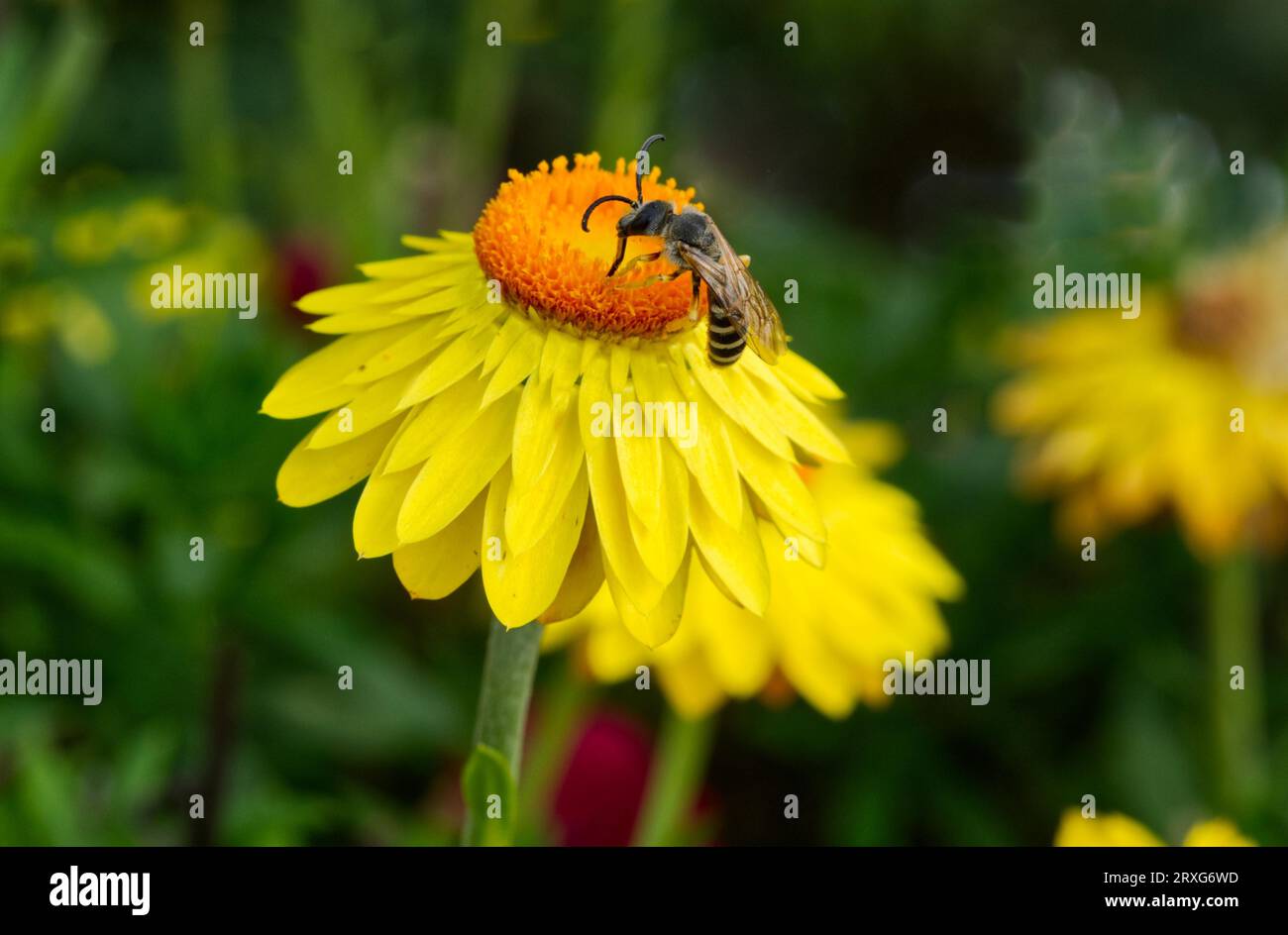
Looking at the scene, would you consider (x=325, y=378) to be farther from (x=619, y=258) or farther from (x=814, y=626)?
(x=814, y=626)

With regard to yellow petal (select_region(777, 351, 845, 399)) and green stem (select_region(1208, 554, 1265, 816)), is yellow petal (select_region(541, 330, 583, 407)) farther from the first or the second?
green stem (select_region(1208, 554, 1265, 816))

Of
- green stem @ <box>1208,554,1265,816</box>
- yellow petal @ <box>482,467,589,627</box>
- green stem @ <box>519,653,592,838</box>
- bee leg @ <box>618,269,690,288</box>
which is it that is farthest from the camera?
green stem @ <box>1208,554,1265,816</box>

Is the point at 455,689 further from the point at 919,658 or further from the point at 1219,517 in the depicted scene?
the point at 1219,517

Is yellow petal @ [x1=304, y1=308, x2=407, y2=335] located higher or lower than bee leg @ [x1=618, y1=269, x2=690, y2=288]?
lower

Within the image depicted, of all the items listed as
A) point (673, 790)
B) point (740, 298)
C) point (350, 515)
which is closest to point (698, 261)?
point (740, 298)

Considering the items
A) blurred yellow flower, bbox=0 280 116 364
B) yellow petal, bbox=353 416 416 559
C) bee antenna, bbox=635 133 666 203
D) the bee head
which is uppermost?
blurred yellow flower, bbox=0 280 116 364

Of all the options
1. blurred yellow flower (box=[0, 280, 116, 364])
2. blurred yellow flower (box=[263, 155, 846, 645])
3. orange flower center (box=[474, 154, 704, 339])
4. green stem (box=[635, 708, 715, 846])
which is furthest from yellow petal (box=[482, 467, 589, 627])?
blurred yellow flower (box=[0, 280, 116, 364])

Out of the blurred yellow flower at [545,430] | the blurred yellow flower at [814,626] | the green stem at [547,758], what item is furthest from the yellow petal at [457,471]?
the green stem at [547,758]
